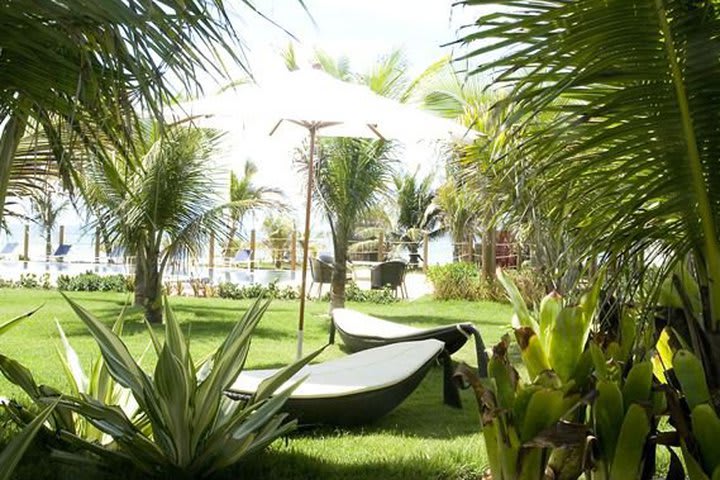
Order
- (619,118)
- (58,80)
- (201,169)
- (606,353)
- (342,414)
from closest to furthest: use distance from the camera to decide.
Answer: (58,80)
(619,118)
(606,353)
(342,414)
(201,169)

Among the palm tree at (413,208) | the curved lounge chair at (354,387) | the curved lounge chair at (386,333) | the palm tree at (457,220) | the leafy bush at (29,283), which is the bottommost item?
the curved lounge chair at (354,387)

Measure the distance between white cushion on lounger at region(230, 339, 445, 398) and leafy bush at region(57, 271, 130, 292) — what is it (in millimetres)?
10699

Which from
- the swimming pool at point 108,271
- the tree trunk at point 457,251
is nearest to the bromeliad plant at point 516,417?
the swimming pool at point 108,271

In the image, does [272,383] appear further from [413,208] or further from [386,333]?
[413,208]

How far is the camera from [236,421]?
3.00 m

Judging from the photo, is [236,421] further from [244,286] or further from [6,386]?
[244,286]

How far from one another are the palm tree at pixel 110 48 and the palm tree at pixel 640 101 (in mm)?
772

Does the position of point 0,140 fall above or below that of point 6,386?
above

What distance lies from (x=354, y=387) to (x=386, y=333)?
2.29 m

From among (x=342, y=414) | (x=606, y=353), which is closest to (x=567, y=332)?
(x=606, y=353)

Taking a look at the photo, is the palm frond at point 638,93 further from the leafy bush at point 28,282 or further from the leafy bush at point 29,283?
the leafy bush at point 28,282

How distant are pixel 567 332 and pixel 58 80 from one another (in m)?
1.68

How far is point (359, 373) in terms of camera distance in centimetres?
434

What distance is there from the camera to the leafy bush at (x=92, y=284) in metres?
14.7
